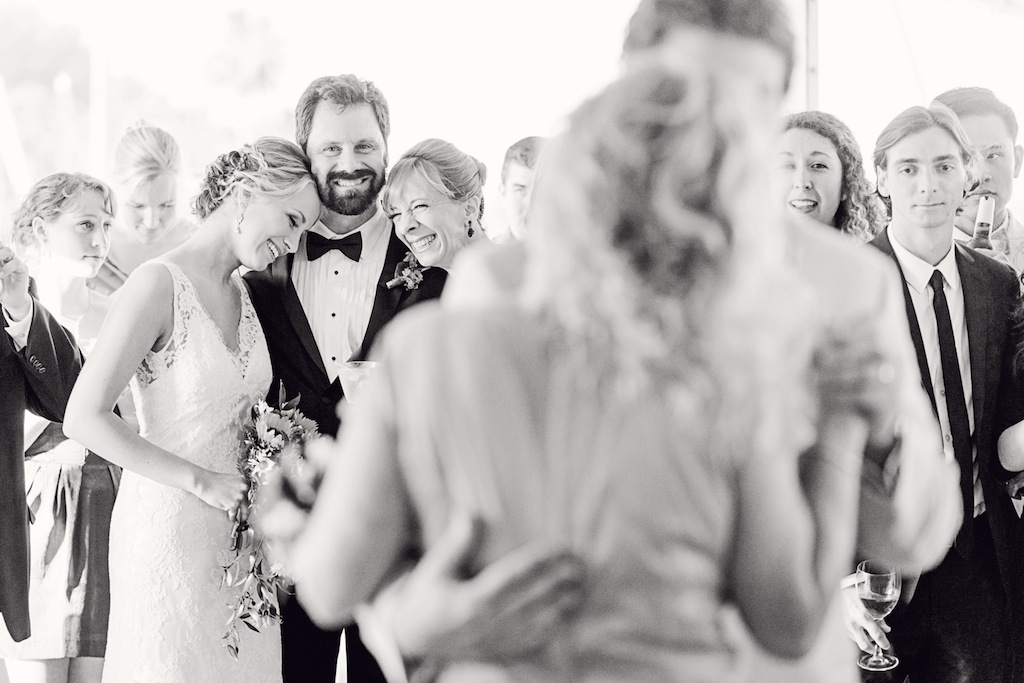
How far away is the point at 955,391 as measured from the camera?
2980mm

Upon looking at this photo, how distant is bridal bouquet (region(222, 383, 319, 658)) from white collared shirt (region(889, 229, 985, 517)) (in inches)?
71.5

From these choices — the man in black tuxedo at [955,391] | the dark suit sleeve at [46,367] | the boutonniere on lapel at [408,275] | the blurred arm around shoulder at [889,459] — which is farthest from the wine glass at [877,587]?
the dark suit sleeve at [46,367]

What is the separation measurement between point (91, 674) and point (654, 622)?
128 inches

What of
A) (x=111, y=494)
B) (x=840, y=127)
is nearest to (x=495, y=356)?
(x=840, y=127)

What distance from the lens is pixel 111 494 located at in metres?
3.85

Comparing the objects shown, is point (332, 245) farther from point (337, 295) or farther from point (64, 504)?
point (64, 504)

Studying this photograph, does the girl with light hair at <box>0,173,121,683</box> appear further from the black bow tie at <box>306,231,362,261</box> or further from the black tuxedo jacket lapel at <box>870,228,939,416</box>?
the black tuxedo jacket lapel at <box>870,228,939,416</box>

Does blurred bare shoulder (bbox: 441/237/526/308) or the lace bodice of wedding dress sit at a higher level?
blurred bare shoulder (bbox: 441/237/526/308)

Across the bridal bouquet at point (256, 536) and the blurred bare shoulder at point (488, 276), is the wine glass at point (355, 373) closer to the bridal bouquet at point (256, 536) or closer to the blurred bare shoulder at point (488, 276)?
the bridal bouquet at point (256, 536)

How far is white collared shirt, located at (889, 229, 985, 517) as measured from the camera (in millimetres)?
3020

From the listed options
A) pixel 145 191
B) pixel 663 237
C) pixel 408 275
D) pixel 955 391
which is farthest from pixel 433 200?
pixel 145 191

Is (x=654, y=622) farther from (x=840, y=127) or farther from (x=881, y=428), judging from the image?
(x=840, y=127)

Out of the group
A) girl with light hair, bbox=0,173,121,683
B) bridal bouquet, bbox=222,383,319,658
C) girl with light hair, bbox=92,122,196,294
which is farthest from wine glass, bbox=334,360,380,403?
girl with light hair, bbox=92,122,196,294

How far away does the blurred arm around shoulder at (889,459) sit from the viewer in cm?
118
